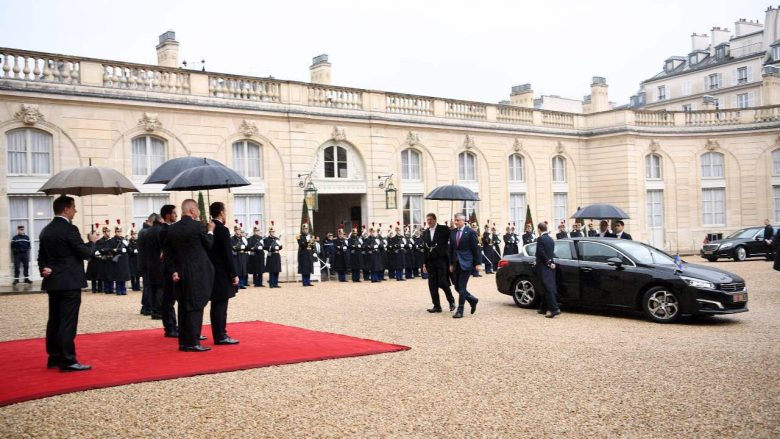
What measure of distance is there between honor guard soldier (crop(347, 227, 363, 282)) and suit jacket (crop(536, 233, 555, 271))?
989 cm

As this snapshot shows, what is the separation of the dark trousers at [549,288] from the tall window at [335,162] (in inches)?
559

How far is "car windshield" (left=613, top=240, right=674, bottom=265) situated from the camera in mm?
12156

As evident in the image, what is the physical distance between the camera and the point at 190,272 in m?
9.10

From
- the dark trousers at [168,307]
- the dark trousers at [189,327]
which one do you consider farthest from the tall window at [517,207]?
the dark trousers at [189,327]

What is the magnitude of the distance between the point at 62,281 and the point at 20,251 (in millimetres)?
12776

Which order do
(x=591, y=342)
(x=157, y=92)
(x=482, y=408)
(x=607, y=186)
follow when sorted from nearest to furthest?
(x=482, y=408) < (x=591, y=342) < (x=157, y=92) < (x=607, y=186)

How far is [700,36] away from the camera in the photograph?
58.2m

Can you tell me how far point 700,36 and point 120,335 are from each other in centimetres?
5830

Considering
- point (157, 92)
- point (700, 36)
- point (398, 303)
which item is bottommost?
point (398, 303)

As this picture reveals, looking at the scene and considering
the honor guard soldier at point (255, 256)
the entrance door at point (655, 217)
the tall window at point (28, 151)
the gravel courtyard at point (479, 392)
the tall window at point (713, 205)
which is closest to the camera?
the gravel courtyard at point (479, 392)

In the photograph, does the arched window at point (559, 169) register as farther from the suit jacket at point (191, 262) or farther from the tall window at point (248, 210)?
the suit jacket at point (191, 262)

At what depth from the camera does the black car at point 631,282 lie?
11.2 meters

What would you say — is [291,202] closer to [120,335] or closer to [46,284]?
[120,335]

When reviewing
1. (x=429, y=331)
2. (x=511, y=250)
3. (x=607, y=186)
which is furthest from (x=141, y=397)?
(x=607, y=186)
